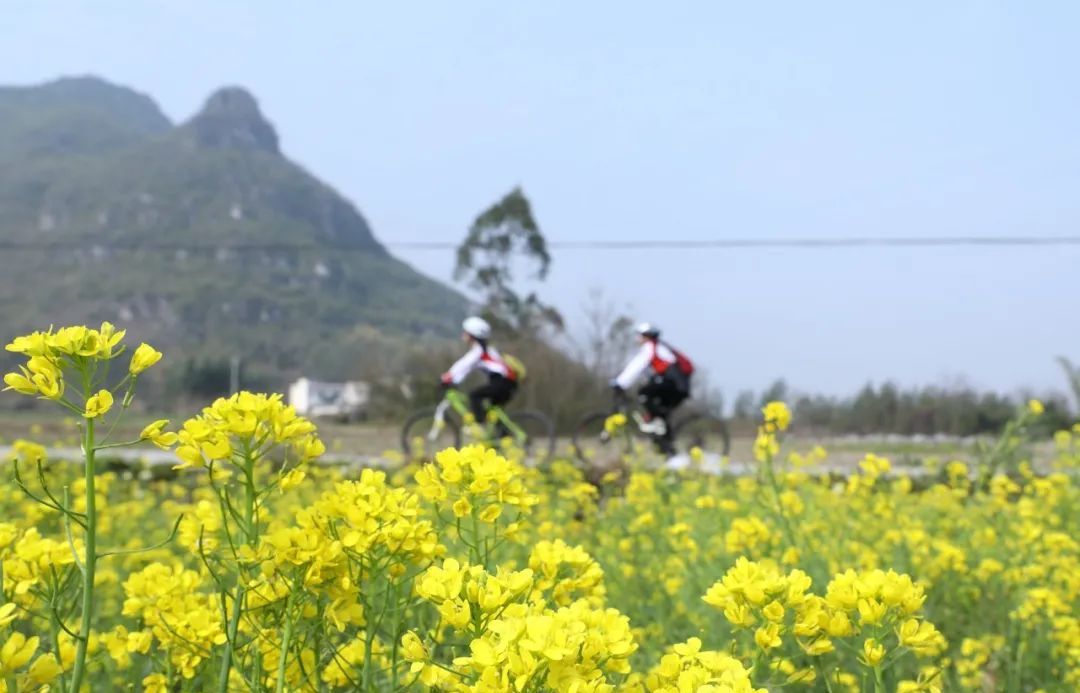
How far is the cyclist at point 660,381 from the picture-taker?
26.5ft

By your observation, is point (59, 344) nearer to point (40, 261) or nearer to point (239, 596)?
point (239, 596)

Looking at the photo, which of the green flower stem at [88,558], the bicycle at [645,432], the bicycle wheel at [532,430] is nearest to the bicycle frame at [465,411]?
the bicycle wheel at [532,430]

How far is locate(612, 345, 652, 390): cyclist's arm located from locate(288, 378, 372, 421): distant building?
31.8 ft

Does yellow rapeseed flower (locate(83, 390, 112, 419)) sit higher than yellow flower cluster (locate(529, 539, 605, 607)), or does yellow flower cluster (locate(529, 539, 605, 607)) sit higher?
yellow rapeseed flower (locate(83, 390, 112, 419))

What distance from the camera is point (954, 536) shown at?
405 cm

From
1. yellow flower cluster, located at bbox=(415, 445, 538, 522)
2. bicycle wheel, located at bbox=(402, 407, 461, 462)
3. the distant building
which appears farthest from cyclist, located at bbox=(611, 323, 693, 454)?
the distant building

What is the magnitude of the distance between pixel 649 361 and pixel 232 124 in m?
141

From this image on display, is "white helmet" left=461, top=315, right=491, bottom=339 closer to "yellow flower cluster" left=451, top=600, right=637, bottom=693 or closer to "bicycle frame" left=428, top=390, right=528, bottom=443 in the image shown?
"bicycle frame" left=428, top=390, right=528, bottom=443

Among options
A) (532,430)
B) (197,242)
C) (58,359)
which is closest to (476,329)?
(532,430)

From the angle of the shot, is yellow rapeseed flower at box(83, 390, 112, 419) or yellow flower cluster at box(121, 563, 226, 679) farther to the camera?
yellow flower cluster at box(121, 563, 226, 679)

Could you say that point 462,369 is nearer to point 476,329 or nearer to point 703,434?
point 476,329

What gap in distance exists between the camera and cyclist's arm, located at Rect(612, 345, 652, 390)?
7.87 metres

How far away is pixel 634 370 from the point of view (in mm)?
7973

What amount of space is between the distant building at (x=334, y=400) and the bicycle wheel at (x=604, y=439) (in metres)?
6.85
